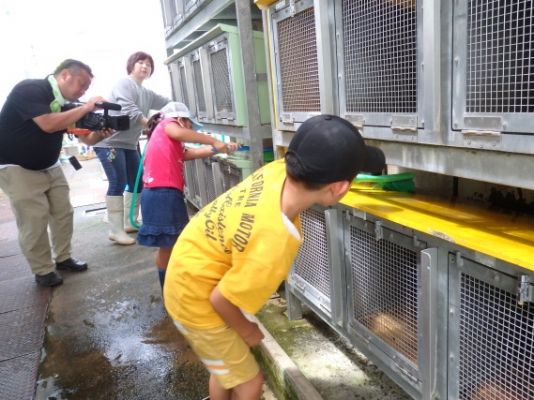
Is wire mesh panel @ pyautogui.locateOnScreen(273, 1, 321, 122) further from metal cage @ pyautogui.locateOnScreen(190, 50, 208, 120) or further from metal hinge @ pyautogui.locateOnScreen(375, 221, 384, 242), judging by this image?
metal cage @ pyautogui.locateOnScreen(190, 50, 208, 120)

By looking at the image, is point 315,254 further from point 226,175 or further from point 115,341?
point 115,341

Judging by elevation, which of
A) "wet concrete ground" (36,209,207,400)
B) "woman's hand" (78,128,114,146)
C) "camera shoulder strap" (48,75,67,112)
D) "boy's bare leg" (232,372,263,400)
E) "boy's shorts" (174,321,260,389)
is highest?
"camera shoulder strap" (48,75,67,112)

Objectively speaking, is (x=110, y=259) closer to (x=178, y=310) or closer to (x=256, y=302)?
(x=178, y=310)

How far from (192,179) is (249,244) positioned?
12.7 feet

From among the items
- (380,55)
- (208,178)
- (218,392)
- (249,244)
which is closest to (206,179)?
(208,178)

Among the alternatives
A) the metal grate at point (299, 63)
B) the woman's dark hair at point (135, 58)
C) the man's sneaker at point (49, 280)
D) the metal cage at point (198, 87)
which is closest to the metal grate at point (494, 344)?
the metal grate at point (299, 63)

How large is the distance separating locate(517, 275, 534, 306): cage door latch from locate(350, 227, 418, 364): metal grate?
0.44 meters

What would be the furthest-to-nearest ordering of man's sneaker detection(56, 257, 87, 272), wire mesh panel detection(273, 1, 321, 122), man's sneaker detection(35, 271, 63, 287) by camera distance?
1. man's sneaker detection(56, 257, 87, 272)
2. man's sneaker detection(35, 271, 63, 287)
3. wire mesh panel detection(273, 1, 321, 122)

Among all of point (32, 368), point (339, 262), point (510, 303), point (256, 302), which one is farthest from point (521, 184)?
point (32, 368)

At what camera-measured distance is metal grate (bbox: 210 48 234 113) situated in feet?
9.99

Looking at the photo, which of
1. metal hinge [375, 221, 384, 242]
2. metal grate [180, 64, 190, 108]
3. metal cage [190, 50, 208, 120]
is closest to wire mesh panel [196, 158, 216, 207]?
metal cage [190, 50, 208, 120]

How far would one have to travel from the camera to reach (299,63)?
210 cm

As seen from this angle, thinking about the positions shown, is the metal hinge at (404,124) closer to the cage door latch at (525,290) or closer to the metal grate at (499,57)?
the metal grate at (499,57)

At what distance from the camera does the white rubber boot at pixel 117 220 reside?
15.1ft
